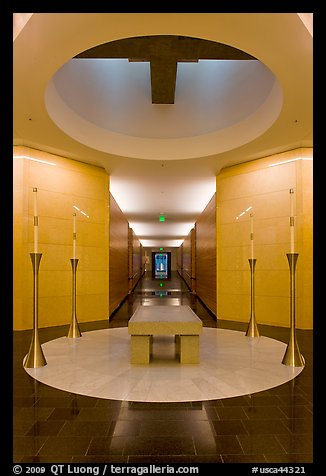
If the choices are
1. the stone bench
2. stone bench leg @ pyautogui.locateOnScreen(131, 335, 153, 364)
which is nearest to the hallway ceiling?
the stone bench

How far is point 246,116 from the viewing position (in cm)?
621

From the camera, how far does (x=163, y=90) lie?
20.3 feet

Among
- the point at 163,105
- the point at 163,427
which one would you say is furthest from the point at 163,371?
the point at 163,105

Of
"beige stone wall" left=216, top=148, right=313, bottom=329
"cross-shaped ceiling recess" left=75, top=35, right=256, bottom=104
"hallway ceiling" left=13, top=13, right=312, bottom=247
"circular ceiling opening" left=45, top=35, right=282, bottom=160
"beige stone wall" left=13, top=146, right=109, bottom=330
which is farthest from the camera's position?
"beige stone wall" left=216, top=148, right=313, bottom=329

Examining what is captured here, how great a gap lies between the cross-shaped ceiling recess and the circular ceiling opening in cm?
30

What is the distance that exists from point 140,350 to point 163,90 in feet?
15.1

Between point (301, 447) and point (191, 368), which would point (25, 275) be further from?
point (301, 447)

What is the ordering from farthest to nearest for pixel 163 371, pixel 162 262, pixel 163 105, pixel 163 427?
pixel 162 262 < pixel 163 105 < pixel 163 371 < pixel 163 427

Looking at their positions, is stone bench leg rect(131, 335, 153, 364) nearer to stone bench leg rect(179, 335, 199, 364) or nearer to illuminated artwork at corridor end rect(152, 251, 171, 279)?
stone bench leg rect(179, 335, 199, 364)

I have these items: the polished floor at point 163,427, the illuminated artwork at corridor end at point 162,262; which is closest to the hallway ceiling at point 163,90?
the polished floor at point 163,427

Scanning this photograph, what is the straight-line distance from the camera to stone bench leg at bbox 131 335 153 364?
162 inches

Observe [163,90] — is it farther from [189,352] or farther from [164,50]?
[189,352]
